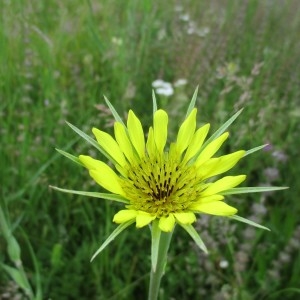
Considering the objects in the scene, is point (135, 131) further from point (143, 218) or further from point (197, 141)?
point (143, 218)

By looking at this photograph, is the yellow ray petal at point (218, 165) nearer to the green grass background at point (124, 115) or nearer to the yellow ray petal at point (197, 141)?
the yellow ray petal at point (197, 141)

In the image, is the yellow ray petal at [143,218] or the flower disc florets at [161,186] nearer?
the yellow ray petal at [143,218]

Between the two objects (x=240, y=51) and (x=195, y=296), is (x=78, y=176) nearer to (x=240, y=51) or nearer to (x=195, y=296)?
(x=195, y=296)

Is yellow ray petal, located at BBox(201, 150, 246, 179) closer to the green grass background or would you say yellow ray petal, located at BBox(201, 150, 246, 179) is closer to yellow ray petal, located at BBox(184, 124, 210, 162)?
yellow ray petal, located at BBox(184, 124, 210, 162)

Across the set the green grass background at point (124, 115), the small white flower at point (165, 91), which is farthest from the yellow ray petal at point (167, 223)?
the small white flower at point (165, 91)

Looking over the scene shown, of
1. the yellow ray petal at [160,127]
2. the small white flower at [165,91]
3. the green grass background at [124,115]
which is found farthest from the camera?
the small white flower at [165,91]

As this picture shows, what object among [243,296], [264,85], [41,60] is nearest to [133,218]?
[243,296]

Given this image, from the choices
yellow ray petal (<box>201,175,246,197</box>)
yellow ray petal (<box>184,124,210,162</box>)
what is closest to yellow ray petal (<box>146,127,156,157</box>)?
yellow ray petal (<box>184,124,210,162</box>)
